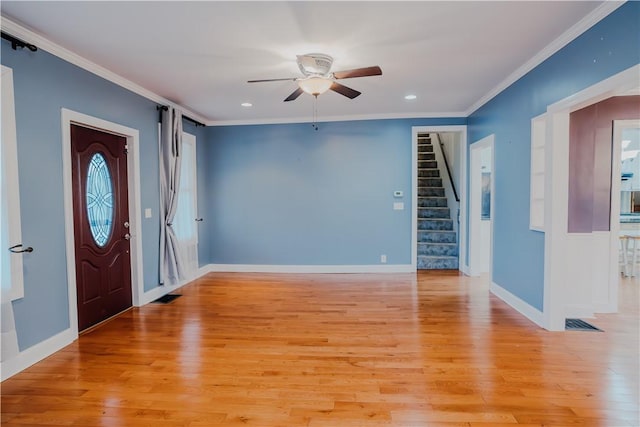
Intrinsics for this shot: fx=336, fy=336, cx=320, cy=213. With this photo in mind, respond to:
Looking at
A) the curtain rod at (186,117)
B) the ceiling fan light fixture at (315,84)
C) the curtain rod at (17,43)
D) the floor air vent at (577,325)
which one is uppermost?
the curtain rod at (186,117)

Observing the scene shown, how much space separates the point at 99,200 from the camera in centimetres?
372

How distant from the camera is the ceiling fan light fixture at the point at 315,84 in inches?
123

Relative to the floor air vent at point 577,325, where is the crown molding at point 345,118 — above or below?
above

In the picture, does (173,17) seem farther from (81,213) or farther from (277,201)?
(277,201)

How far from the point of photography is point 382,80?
4004 millimetres

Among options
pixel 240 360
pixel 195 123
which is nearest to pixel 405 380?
pixel 240 360

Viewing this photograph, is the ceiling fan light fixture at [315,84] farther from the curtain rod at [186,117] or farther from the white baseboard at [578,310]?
the white baseboard at [578,310]

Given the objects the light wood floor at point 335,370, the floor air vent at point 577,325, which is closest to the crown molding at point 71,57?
the light wood floor at point 335,370

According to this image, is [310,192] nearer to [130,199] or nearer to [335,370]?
[130,199]

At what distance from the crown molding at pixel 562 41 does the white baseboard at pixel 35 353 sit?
5168 mm

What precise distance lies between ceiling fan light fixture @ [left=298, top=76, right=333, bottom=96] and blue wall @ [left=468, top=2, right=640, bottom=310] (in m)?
2.12

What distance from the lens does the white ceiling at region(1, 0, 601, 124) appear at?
8.02 feet

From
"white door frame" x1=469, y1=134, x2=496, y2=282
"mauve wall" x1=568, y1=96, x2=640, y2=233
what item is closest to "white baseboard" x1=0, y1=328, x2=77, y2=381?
"mauve wall" x1=568, y1=96, x2=640, y2=233

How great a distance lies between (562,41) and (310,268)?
4.63 m
